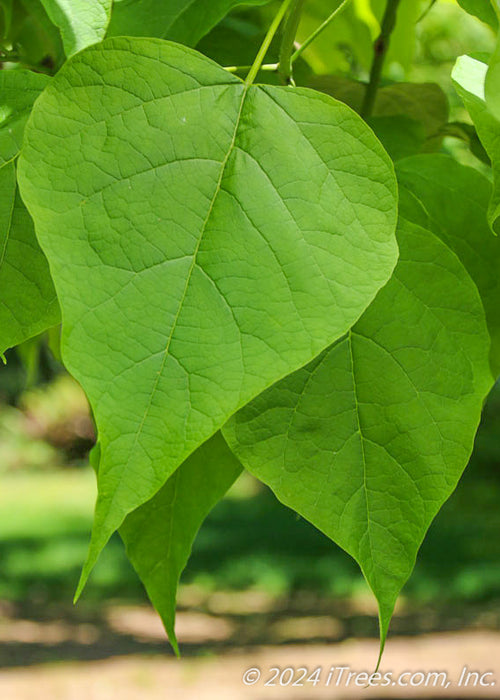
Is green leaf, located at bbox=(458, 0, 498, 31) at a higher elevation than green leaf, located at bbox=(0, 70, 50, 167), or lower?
higher

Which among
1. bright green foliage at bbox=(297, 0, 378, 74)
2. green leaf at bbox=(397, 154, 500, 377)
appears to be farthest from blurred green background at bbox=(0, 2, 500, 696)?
green leaf at bbox=(397, 154, 500, 377)

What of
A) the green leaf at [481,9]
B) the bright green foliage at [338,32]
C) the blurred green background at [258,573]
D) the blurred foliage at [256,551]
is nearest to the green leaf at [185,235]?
the green leaf at [481,9]

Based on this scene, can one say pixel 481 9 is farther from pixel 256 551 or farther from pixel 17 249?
pixel 256 551

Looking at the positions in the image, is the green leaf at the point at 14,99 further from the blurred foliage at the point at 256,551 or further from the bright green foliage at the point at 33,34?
the blurred foliage at the point at 256,551

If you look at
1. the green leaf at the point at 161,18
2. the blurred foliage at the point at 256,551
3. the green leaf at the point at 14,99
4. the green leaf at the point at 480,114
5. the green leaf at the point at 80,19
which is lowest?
the blurred foliage at the point at 256,551

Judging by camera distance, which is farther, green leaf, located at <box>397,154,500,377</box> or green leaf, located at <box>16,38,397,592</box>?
green leaf, located at <box>397,154,500,377</box>

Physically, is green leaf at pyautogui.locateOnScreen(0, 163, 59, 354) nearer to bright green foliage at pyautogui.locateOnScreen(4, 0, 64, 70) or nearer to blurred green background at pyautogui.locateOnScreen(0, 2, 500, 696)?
bright green foliage at pyautogui.locateOnScreen(4, 0, 64, 70)

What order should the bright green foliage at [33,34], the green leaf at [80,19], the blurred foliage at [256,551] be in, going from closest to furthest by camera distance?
the green leaf at [80,19]
the bright green foliage at [33,34]
the blurred foliage at [256,551]
